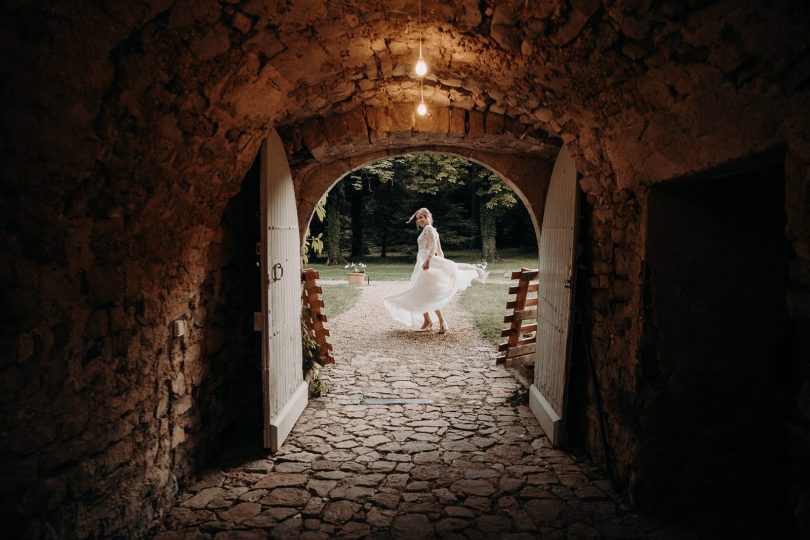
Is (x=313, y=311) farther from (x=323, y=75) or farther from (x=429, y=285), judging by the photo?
(x=323, y=75)

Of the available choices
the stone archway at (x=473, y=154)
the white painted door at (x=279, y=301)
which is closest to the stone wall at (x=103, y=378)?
the white painted door at (x=279, y=301)

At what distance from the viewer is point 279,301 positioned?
4043mm

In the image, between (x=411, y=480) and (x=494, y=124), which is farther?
(x=494, y=124)

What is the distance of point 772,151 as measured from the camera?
184 cm

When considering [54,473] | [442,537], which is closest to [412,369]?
[442,537]

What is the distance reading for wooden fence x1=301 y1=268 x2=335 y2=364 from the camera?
5.96 metres

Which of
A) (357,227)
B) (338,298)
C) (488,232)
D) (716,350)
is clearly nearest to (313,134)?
(716,350)

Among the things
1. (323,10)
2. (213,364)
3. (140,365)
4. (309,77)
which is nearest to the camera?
(323,10)

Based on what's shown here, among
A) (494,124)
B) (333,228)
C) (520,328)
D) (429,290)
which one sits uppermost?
(494,124)

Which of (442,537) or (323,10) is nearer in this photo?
(323,10)

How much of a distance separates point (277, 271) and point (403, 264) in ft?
58.6

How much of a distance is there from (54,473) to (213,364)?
5.32ft

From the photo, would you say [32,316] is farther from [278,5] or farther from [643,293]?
[643,293]

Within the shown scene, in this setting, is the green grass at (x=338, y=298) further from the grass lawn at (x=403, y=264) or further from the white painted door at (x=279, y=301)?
the white painted door at (x=279, y=301)
